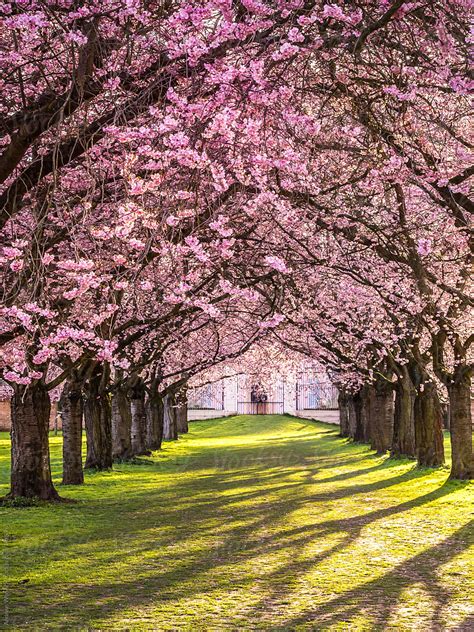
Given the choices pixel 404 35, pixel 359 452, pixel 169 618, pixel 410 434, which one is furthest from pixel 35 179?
pixel 359 452

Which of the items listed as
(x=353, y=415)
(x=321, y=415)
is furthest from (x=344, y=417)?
(x=321, y=415)

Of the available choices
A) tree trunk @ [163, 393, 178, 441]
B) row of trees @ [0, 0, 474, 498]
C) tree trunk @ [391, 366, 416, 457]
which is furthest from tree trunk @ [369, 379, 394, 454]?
tree trunk @ [163, 393, 178, 441]

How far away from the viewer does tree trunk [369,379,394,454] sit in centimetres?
3519

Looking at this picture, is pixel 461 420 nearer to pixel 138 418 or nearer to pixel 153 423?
pixel 138 418

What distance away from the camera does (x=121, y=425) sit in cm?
3316

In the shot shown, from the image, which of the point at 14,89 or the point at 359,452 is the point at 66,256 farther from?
the point at 359,452

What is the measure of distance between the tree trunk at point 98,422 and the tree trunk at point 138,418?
5451mm

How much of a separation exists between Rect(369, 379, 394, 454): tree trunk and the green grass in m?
8.87

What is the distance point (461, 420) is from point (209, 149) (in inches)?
610

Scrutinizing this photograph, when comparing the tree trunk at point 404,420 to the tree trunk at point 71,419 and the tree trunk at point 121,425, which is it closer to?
the tree trunk at point 121,425

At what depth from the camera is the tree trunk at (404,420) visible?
31391 millimetres

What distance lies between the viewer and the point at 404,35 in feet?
30.3

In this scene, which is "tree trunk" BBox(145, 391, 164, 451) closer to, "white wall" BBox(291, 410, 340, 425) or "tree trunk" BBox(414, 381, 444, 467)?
"tree trunk" BBox(414, 381, 444, 467)

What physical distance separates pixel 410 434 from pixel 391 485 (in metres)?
8.20
